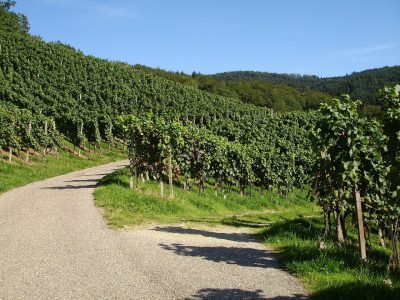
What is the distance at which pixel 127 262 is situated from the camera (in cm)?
1088

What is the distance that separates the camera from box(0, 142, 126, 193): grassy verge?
Answer: 98.6 feet

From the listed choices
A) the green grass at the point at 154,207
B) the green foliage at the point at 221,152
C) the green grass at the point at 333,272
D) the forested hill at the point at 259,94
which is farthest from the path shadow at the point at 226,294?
the forested hill at the point at 259,94

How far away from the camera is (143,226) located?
16.4 m

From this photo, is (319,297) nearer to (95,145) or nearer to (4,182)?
(4,182)

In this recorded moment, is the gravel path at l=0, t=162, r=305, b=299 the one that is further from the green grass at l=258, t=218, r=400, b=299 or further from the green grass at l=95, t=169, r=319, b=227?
the green grass at l=95, t=169, r=319, b=227

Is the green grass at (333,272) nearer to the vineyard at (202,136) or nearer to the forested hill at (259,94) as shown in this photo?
the vineyard at (202,136)

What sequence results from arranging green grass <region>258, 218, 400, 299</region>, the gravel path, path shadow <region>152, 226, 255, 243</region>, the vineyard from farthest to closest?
path shadow <region>152, 226, 255, 243</region> < the vineyard < the gravel path < green grass <region>258, 218, 400, 299</region>

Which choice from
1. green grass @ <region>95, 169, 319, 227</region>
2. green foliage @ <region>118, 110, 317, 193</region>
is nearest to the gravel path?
green grass @ <region>95, 169, 319, 227</region>

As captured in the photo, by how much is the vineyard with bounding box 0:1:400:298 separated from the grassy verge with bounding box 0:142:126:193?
1629 millimetres

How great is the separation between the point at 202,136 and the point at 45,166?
17.3 metres

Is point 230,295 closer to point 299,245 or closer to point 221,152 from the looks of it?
point 299,245

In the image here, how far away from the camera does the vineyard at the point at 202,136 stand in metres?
12.1

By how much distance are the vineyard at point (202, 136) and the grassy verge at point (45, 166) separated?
5.34 feet

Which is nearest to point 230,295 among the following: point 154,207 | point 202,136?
point 154,207
